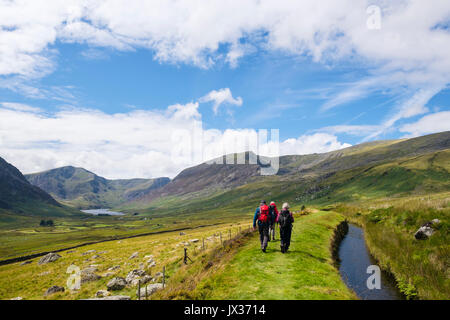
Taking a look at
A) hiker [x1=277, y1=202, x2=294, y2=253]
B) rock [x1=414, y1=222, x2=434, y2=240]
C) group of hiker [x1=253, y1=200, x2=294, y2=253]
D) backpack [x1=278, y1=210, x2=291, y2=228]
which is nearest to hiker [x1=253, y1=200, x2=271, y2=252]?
group of hiker [x1=253, y1=200, x2=294, y2=253]

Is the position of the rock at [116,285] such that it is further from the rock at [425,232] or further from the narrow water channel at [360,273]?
the rock at [425,232]

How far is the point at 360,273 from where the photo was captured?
75.2ft

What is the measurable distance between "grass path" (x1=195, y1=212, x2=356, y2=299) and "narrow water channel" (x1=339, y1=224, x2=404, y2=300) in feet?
8.63

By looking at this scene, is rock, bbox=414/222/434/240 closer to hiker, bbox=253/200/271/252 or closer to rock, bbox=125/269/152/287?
hiker, bbox=253/200/271/252

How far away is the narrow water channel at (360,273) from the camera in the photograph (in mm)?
18234

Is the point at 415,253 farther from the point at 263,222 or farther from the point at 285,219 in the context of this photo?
the point at 263,222

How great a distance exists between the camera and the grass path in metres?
13.3

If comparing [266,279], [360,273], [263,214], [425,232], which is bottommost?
[360,273]

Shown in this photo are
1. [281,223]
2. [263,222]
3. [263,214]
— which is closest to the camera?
[281,223]

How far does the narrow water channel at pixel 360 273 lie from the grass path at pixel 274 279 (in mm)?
2630

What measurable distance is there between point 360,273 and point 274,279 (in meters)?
12.5

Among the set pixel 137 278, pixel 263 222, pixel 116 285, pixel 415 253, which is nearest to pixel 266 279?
pixel 263 222
